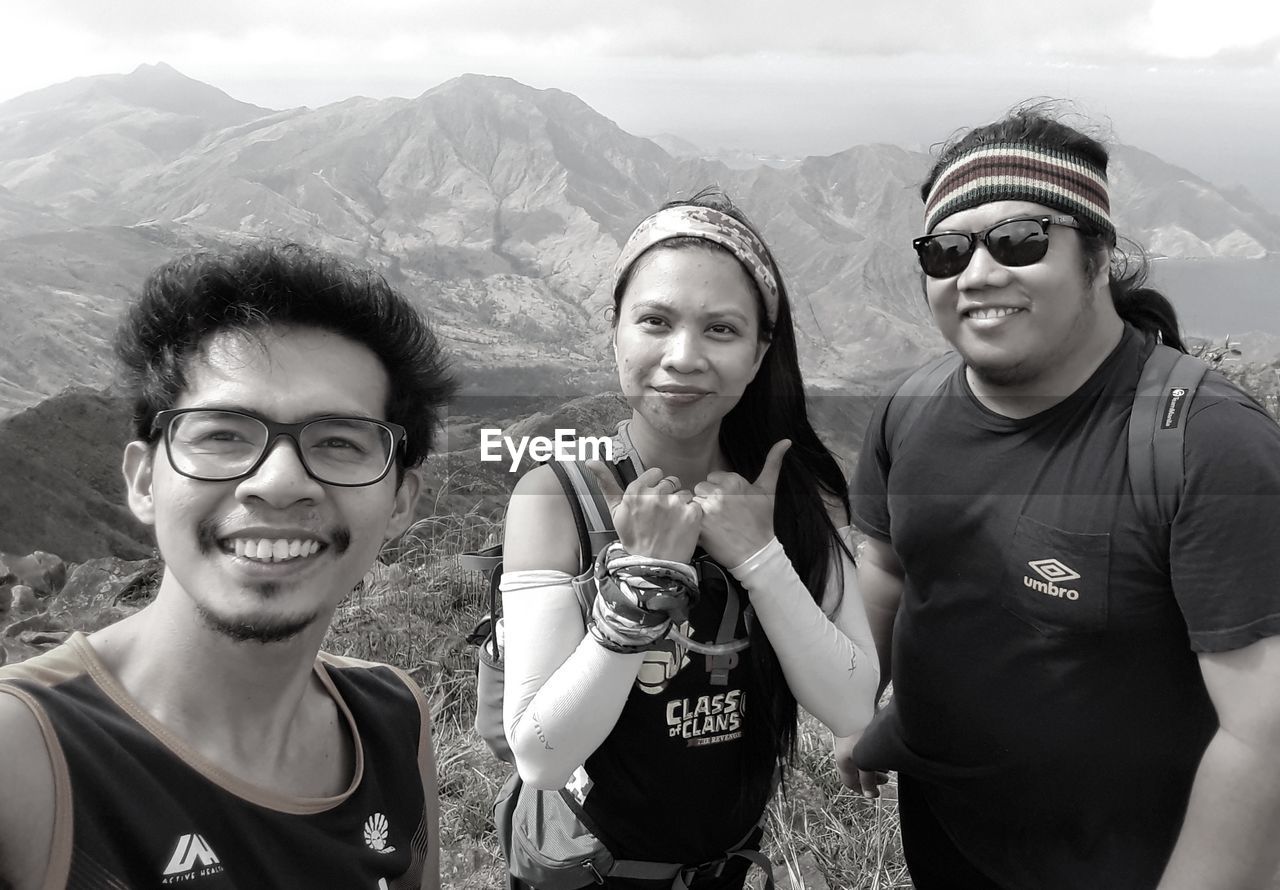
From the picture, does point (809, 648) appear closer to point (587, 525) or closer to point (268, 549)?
point (587, 525)

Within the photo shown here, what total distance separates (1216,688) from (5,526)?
33.6 ft

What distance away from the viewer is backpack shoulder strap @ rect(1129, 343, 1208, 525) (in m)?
1.79

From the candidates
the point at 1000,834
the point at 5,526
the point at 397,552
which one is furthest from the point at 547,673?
the point at 5,526

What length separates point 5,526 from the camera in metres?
8.52

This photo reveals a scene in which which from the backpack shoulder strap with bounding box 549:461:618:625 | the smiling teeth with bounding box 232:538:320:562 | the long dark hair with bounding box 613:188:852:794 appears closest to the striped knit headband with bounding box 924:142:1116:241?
the long dark hair with bounding box 613:188:852:794

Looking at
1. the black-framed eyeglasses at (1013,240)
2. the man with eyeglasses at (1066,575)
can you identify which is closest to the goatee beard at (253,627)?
the man with eyeglasses at (1066,575)

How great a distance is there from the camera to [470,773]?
12.3 feet

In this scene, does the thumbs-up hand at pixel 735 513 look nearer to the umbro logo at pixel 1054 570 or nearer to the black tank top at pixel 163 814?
the umbro logo at pixel 1054 570

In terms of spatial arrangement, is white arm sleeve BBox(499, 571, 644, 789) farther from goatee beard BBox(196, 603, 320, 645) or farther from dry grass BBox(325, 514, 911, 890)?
dry grass BBox(325, 514, 911, 890)

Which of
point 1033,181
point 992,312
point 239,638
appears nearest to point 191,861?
point 239,638

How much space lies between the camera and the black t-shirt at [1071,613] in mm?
1729

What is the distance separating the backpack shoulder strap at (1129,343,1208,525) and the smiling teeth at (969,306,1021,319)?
1.12 feet

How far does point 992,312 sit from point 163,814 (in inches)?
79.5

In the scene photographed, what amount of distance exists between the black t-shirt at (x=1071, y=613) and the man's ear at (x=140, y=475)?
1.84 m
